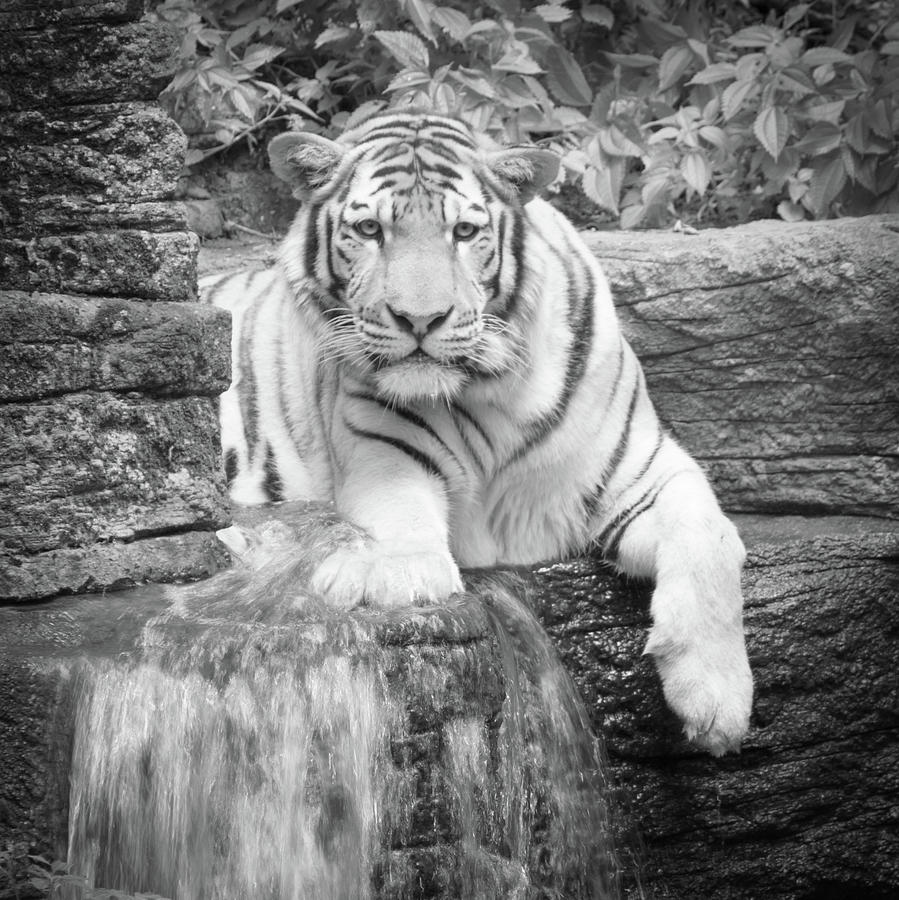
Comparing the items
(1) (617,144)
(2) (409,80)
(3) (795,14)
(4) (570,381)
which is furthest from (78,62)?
(3) (795,14)

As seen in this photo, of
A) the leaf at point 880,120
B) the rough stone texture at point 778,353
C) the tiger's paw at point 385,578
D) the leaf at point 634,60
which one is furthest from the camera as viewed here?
the leaf at point 634,60

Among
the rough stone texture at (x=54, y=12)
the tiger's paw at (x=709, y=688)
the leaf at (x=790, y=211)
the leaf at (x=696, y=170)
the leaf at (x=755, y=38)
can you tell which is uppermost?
the rough stone texture at (x=54, y=12)

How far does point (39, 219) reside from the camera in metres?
2.64

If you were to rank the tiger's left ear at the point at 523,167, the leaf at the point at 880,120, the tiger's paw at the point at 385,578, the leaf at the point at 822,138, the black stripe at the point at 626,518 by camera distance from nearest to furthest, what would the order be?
the tiger's paw at the point at 385,578 < the tiger's left ear at the point at 523,167 < the black stripe at the point at 626,518 < the leaf at the point at 880,120 < the leaf at the point at 822,138

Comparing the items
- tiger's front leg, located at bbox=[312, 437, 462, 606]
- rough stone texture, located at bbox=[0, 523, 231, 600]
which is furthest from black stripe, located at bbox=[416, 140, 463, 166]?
rough stone texture, located at bbox=[0, 523, 231, 600]

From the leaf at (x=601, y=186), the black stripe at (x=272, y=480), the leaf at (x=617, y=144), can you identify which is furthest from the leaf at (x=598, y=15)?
the black stripe at (x=272, y=480)

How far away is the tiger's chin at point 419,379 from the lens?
2.87 metres

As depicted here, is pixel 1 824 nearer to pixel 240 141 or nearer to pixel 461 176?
pixel 461 176

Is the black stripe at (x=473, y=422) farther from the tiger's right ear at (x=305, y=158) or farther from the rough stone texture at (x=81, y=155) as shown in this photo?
the rough stone texture at (x=81, y=155)

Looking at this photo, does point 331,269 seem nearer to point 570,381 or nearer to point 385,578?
point 570,381

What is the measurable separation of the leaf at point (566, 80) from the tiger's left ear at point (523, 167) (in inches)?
68.2

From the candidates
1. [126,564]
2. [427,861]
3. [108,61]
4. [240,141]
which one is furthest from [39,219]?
[240,141]

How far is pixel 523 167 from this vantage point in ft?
10.1

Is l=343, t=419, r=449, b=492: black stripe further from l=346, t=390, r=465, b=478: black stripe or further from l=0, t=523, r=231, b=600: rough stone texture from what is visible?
l=0, t=523, r=231, b=600: rough stone texture
